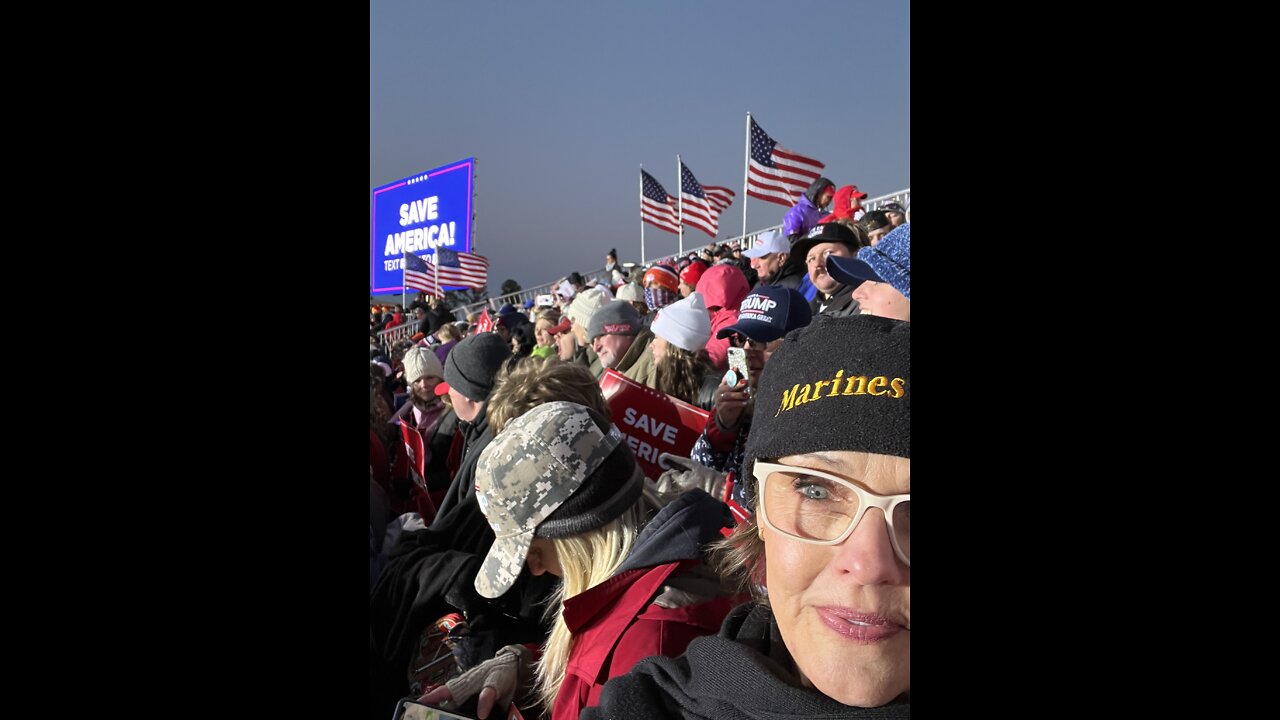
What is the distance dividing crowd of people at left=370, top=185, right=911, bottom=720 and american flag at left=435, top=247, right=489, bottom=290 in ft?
55.0

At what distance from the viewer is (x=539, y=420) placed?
254 cm

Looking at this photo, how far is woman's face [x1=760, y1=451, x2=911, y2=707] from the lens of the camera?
3.64 ft

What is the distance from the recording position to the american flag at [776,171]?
16.1 m

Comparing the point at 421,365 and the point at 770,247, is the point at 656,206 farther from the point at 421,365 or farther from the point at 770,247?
the point at 421,365

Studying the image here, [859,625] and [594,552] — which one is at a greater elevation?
[859,625]

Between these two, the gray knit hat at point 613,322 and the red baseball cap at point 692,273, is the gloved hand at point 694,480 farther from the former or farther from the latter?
the red baseball cap at point 692,273

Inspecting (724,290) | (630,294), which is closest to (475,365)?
(724,290)

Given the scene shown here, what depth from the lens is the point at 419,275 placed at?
23.7m

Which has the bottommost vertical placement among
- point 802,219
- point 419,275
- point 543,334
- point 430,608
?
point 430,608

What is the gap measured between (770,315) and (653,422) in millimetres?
904

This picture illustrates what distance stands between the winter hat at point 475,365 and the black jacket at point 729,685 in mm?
3731

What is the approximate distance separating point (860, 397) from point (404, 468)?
415 centimetres

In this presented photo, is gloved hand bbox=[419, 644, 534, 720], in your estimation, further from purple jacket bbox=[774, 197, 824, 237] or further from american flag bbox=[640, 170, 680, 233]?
american flag bbox=[640, 170, 680, 233]
